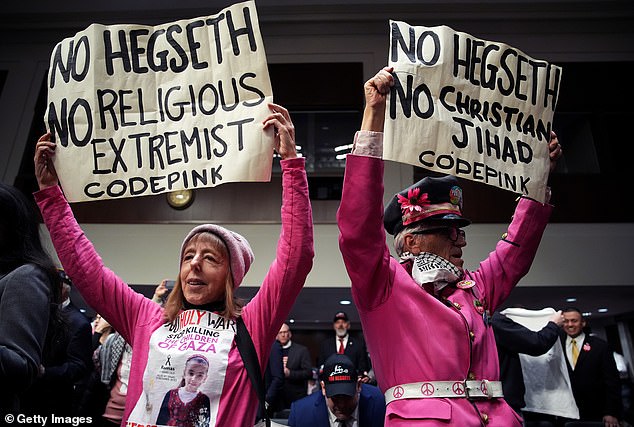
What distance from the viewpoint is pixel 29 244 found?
56.9 inches

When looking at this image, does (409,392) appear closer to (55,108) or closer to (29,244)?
(29,244)

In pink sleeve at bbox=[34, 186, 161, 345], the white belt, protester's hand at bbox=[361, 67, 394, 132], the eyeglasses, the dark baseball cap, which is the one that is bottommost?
the white belt

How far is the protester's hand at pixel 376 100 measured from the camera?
61.8 inches

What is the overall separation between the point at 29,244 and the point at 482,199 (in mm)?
6551

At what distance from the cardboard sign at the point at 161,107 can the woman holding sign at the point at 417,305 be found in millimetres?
369

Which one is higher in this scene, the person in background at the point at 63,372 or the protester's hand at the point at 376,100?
the protester's hand at the point at 376,100

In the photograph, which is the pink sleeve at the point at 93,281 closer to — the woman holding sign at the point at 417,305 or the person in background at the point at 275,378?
the woman holding sign at the point at 417,305

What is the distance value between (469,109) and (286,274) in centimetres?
88

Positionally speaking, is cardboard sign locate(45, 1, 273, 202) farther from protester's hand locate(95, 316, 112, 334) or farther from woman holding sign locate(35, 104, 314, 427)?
protester's hand locate(95, 316, 112, 334)

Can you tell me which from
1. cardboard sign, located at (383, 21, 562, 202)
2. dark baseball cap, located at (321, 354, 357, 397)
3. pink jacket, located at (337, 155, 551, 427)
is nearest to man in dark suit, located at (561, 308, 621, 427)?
dark baseball cap, located at (321, 354, 357, 397)

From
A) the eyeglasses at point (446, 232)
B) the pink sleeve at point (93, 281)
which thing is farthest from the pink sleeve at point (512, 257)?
the pink sleeve at point (93, 281)

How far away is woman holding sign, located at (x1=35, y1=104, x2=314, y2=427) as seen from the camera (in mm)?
1438

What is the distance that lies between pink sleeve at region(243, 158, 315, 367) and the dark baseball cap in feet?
4.71

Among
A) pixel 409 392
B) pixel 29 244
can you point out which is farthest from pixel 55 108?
pixel 409 392
